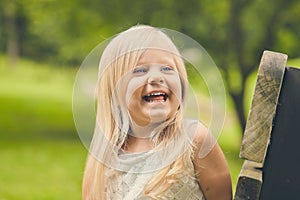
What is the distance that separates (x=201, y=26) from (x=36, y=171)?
4.93 metres

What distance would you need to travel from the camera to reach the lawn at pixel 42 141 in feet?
36.5

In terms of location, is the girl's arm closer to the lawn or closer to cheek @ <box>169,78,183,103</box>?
cheek @ <box>169,78,183,103</box>

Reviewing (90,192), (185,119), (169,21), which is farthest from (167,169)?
(169,21)

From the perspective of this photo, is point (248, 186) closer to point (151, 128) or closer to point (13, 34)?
point (151, 128)

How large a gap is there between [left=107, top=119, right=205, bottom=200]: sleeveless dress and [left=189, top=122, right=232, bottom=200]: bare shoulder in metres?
0.02

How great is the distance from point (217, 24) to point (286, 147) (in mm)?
14079

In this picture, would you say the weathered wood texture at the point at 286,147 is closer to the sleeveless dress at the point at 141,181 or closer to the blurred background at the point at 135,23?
the sleeveless dress at the point at 141,181

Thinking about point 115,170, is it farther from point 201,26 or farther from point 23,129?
point 23,129

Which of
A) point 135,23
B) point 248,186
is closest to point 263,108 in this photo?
point 248,186

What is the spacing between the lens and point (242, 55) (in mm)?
15672

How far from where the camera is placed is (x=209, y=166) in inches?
82.4

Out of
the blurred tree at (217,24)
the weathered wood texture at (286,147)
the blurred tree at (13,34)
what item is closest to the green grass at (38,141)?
the blurred tree at (13,34)

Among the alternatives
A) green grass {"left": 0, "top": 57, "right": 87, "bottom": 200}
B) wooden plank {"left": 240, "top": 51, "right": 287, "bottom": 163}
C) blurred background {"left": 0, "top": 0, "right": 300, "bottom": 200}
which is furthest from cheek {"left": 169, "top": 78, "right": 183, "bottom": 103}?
blurred background {"left": 0, "top": 0, "right": 300, "bottom": 200}

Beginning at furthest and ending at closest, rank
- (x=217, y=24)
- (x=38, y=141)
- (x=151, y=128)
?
(x=38, y=141) < (x=217, y=24) < (x=151, y=128)
